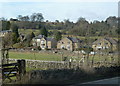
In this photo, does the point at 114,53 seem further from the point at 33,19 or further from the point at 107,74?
the point at 33,19

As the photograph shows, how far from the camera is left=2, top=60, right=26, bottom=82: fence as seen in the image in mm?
14117

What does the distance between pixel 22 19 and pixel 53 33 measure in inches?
774

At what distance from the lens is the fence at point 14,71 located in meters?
14.1

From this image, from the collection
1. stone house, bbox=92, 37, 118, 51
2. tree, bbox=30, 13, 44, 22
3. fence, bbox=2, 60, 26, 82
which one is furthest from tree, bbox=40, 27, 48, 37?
fence, bbox=2, 60, 26, 82

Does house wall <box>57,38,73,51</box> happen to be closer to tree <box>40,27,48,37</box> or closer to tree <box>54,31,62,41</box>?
tree <box>54,31,62,41</box>

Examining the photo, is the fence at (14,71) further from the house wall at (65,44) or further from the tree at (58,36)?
the tree at (58,36)

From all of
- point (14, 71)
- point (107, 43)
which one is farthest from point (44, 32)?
point (14, 71)

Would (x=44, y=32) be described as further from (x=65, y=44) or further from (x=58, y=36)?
(x=65, y=44)

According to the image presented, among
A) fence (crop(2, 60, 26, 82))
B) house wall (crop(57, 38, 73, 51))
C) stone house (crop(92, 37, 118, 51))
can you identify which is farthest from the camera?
house wall (crop(57, 38, 73, 51))

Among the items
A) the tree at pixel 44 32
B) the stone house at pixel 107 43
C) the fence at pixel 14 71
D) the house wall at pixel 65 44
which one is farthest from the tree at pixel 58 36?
the fence at pixel 14 71

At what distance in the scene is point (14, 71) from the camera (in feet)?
47.8

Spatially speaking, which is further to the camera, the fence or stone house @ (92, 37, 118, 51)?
stone house @ (92, 37, 118, 51)

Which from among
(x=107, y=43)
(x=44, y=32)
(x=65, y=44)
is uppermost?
(x=44, y=32)

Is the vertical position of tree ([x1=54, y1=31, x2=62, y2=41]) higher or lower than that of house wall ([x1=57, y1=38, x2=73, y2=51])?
higher
